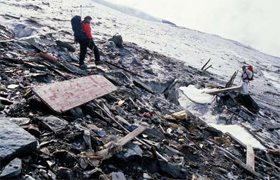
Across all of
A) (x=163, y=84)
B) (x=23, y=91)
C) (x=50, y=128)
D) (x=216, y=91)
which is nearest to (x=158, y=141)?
(x=50, y=128)

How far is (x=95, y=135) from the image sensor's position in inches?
137

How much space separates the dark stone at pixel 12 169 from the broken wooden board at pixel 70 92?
4.43ft

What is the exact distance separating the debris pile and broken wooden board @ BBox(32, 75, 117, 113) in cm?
2

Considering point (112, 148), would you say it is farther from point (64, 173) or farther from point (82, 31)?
point (82, 31)

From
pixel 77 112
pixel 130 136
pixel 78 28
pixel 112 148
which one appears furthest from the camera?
pixel 78 28

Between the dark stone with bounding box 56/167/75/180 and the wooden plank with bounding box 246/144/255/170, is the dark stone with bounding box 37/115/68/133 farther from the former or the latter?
the wooden plank with bounding box 246/144/255/170

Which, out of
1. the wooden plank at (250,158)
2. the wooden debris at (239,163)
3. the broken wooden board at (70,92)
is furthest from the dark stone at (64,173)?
the wooden plank at (250,158)

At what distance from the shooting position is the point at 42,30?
10.1 metres

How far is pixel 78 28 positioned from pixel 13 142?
533 cm

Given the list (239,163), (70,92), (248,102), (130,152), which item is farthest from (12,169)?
(248,102)

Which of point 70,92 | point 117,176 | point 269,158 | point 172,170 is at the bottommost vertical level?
point 269,158

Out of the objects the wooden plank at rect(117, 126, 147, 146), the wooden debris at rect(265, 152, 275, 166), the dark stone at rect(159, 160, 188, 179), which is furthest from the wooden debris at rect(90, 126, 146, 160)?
the wooden debris at rect(265, 152, 275, 166)

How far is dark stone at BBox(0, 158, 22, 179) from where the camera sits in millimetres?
2100

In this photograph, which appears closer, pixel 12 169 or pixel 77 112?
pixel 12 169
